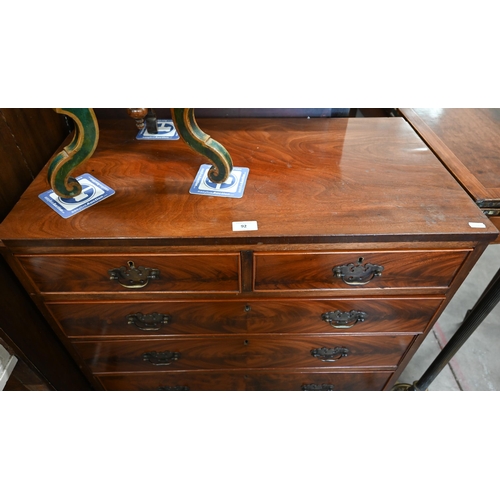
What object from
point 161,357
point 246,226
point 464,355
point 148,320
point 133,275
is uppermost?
point 246,226

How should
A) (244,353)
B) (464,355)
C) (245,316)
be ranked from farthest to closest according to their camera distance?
(464,355) → (244,353) → (245,316)

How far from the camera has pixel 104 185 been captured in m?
0.78

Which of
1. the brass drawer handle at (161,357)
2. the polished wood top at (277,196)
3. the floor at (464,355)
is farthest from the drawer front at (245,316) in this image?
the floor at (464,355)

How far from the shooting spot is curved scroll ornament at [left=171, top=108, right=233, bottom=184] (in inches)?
27.5

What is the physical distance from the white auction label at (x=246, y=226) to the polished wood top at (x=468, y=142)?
1.73ft

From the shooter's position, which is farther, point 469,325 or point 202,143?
point 469,325

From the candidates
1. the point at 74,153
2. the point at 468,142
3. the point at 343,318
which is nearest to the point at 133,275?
the point at 74,153

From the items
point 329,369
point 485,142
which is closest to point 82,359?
point 329,369

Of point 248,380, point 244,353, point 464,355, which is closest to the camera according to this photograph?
point 244,353

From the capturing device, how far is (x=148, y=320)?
89 centimetres

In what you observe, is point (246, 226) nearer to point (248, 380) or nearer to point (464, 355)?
point (248, 380)

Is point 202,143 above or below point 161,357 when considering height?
above

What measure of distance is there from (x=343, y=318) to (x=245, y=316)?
0.26 m

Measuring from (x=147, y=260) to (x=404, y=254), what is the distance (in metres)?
0.56
